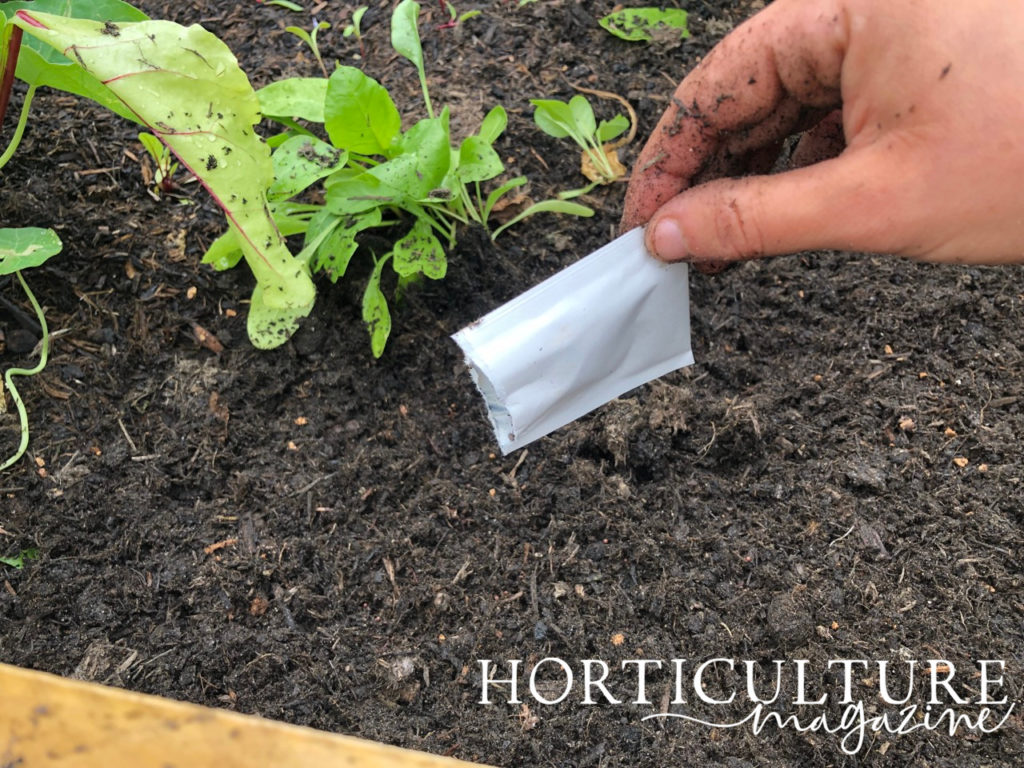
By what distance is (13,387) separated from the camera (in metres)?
1.29

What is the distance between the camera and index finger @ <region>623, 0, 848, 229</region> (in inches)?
37.5

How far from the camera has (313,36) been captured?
5.38 feet

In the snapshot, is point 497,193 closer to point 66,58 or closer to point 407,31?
point 407,31

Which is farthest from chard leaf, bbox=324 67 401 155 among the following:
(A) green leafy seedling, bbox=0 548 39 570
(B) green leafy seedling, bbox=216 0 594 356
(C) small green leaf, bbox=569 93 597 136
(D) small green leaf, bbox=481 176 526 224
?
(A) green leafy seedling, bbox=0 548 39 570

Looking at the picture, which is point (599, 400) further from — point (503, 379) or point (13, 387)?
point (13, 387)

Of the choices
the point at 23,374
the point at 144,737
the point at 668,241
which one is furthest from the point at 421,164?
the point at 144,737

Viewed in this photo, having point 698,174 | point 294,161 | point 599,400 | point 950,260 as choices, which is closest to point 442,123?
point 294,161

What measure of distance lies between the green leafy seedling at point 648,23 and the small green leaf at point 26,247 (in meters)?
1.17

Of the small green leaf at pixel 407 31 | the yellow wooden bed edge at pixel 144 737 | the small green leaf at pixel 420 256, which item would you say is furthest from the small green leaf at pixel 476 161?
the yellow wooden bed edge at pixel 144 737

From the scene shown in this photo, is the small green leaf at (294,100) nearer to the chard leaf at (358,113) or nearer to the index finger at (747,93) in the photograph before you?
the chard leaf at (358,113)

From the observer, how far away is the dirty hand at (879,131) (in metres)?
0.83

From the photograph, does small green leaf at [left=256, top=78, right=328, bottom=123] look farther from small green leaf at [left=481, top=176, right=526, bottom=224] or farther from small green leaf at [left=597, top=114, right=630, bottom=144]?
small green leaf at [left=597, top=114, right=630, bottom=144]

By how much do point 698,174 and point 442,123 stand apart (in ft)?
1.30

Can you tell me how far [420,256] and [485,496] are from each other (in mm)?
401
